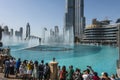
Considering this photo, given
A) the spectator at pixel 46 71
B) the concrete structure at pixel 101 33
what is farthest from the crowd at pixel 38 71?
the concrete structure at pixel 101 33

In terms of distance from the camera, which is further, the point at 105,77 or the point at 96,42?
the point at 96,42

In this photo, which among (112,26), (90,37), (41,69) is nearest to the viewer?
(41,69)

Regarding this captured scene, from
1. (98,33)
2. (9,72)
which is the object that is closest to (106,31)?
(98,33)

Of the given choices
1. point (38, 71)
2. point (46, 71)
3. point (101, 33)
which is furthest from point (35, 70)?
point (101, 33)

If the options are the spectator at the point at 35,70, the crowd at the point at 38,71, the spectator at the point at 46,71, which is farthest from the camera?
the spectator at the point at 35,70

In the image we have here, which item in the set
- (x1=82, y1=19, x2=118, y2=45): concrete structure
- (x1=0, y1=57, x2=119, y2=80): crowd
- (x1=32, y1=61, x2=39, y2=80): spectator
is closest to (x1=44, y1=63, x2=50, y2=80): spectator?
(x1=0, y1=57, x2=119, y2=80): crowd

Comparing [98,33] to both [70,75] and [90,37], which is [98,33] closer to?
[90,37]

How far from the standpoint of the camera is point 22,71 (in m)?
16.2

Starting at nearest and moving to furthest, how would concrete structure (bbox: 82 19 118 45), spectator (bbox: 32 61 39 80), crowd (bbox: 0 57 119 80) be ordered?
1. crowd (bbox: 0 57 119 80)
2. spectator (bbox: 32 61 39 80)
3. concrete structure (bbox: 82 19 118 45)

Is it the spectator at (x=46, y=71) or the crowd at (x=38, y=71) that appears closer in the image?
the crowd at (x=38, y=71)

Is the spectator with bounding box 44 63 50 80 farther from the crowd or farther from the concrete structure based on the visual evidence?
the concrete structure

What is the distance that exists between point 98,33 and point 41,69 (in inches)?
6742

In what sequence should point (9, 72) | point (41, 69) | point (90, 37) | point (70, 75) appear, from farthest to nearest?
point (90, 37) → point (9, 72) → point (41, 69) → point (70, 75)

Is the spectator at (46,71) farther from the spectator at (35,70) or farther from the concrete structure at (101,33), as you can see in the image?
the concrete structure at (101,33)
